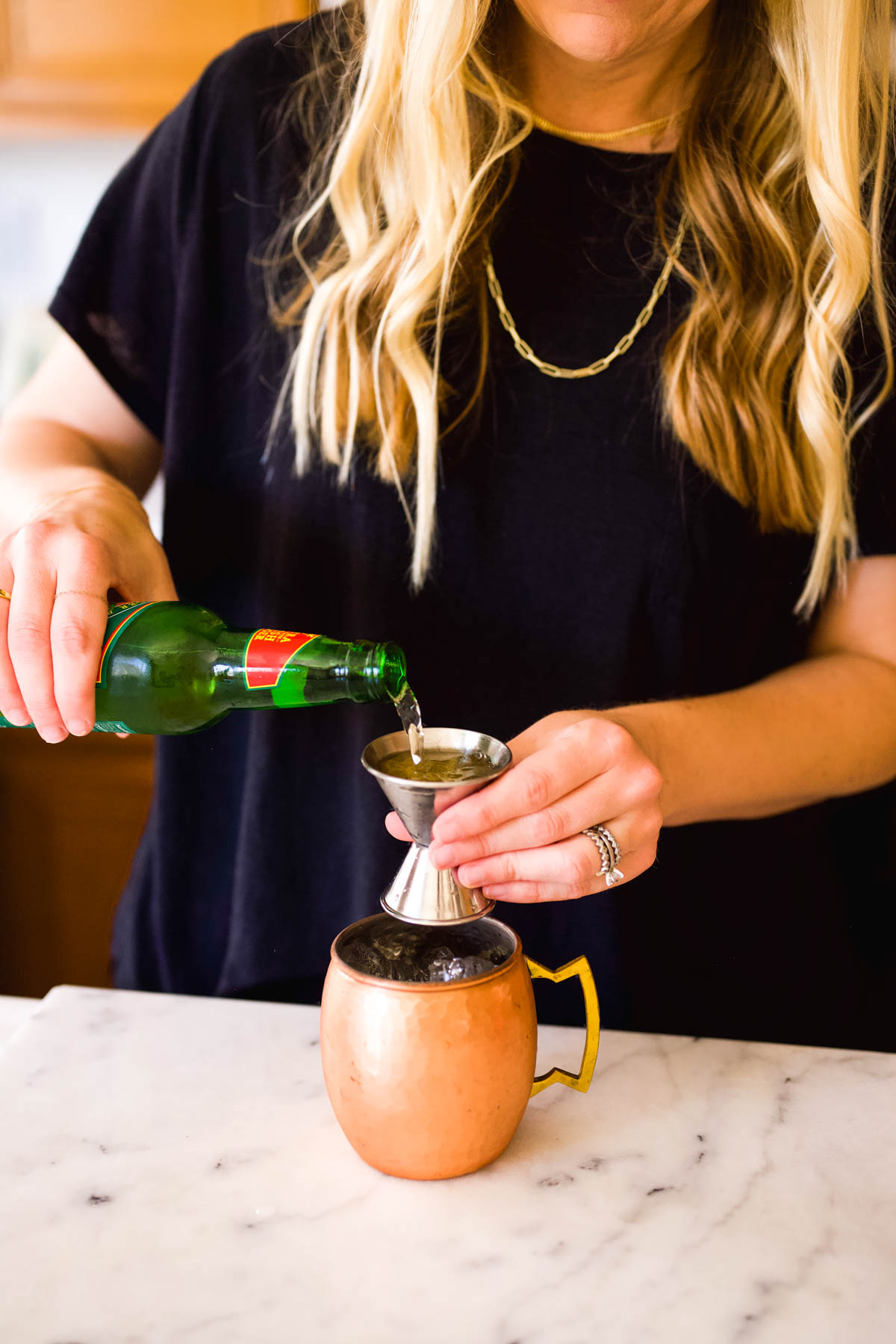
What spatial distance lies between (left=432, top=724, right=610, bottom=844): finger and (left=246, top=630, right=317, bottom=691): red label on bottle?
187mm

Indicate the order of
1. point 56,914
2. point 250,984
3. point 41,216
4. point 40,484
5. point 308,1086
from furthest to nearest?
1. point 41,216
2. point 56,914
3. point 250,984
4. point 40,484
5. point 308,1086

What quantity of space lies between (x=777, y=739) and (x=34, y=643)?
67 cm

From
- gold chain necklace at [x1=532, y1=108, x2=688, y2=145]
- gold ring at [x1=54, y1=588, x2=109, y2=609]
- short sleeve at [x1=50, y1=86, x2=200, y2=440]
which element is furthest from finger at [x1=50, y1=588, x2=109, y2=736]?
gold chain necklace at [x1=532, y1=108, x2=688, y2=145]

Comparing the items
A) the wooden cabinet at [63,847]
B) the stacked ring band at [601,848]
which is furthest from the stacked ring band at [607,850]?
the wooden cabinet at [63,847]

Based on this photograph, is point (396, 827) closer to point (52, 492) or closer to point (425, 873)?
point (425, 873)

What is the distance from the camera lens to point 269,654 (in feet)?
2.81

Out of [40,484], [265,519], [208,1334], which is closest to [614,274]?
[265,519]

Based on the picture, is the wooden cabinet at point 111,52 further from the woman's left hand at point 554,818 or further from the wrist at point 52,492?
the woman's left hand at point 554,818

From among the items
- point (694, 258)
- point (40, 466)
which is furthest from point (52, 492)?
point (694, 258)

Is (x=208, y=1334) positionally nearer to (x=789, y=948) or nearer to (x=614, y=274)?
(x=789, y=948)

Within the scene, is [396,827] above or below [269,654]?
below

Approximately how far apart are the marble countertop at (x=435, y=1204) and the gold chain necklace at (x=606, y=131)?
87cm

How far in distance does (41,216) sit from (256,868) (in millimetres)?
1951

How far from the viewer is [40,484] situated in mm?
1040
